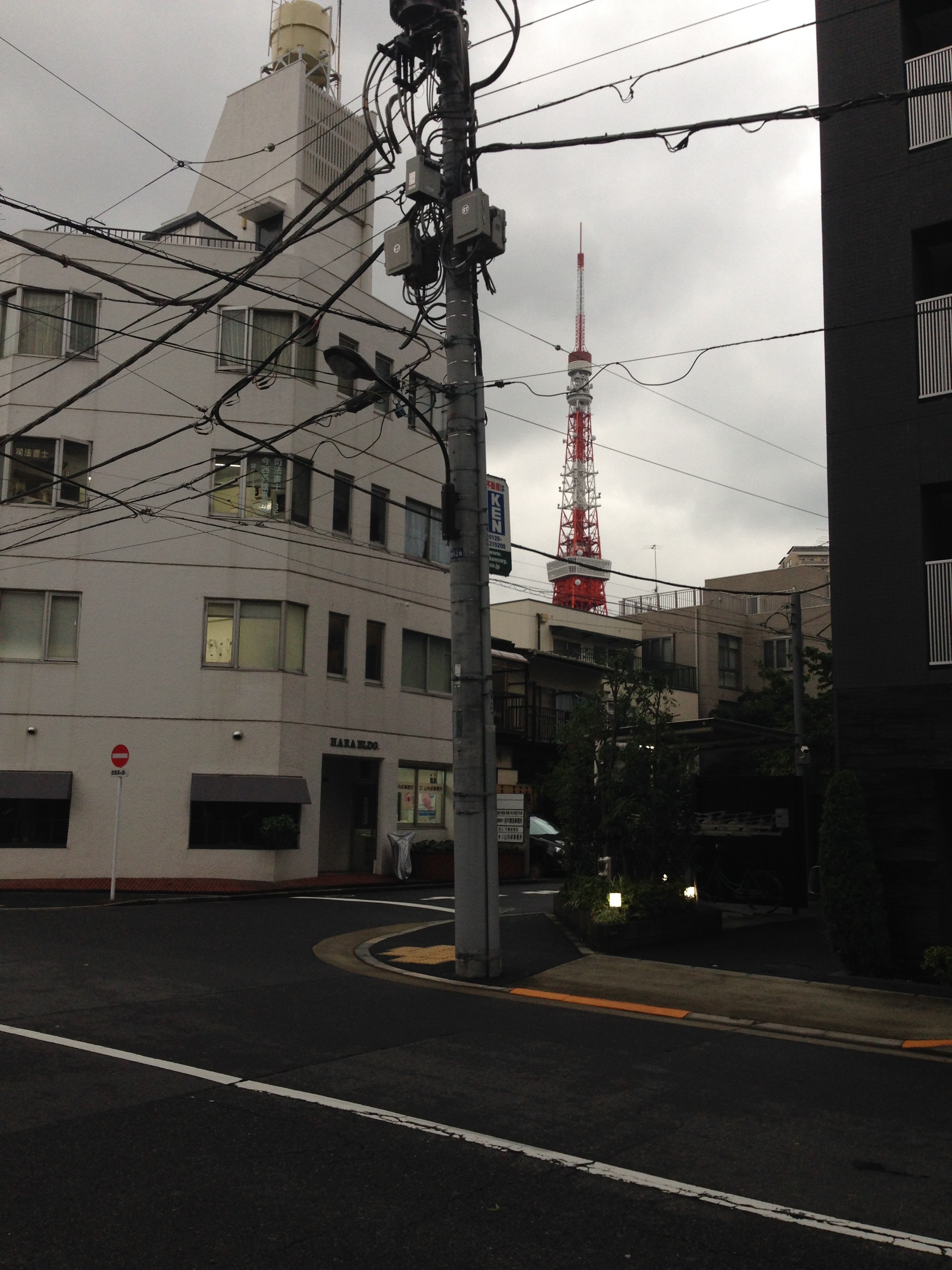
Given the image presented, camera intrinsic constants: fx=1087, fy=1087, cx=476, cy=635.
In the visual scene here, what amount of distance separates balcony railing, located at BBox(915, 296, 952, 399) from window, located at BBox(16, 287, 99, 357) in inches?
797

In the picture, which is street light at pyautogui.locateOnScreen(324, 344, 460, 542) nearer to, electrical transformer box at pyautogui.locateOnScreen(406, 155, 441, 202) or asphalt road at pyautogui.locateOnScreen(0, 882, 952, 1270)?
electrical transformer box at pyautogui.locateOnScreen(406, 155, 441, 202)

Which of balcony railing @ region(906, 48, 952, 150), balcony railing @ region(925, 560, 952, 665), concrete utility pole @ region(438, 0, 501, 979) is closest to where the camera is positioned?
concrete utility pole @ region(438, 0, 501, 979)

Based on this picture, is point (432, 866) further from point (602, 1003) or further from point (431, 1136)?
point (431, 1136)

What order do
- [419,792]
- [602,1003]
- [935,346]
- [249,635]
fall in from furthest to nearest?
[419,792]
[249,635]
[935,346]
[602,1003]

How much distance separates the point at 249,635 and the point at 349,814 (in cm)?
629

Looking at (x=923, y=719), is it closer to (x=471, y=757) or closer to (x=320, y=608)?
(x=471, y=757)

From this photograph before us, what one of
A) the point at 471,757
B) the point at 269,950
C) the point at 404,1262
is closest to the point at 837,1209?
the point at 404,1262

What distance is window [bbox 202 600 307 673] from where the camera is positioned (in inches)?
1061

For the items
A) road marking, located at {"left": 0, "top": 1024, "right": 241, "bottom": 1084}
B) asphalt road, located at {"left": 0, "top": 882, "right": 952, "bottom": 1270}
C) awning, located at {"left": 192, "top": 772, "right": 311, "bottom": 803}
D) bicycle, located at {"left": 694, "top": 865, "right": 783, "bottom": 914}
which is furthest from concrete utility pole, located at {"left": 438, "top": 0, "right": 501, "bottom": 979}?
awning, located at {"left": 192, "top": 772, "right": 311, "bottom": 803}

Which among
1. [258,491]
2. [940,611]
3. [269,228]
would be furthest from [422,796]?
[940,611]

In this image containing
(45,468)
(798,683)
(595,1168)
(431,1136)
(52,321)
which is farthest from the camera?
(798,683)

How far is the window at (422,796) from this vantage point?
3081 cm

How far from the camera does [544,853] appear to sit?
110ft

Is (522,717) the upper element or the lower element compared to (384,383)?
lower
